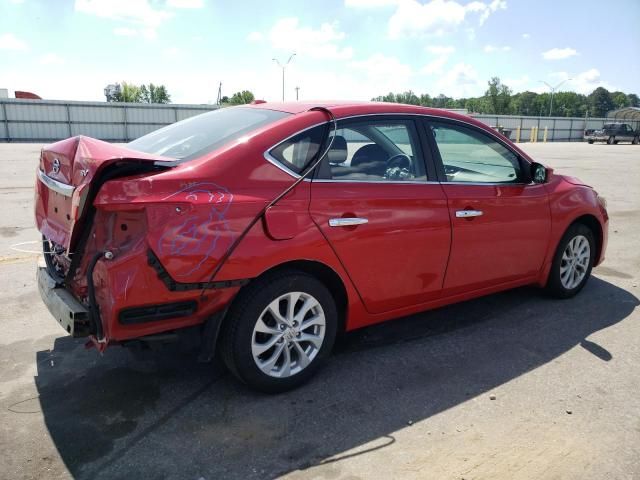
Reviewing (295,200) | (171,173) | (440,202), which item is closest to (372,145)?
(440,202)

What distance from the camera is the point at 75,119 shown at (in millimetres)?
34281

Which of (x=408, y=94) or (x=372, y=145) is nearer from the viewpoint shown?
(x=372, y=145)

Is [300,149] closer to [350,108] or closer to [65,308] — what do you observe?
[350,108]

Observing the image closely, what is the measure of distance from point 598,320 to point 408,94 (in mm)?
102227

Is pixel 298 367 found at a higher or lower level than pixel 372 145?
lower

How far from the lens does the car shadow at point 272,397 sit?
8.73 ft

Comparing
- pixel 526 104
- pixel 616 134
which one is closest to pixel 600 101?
pixel 526 104

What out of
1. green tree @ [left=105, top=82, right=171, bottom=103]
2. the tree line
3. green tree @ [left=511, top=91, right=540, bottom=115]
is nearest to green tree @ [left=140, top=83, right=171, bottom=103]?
green tree @ [left=105, top=82, right=171, bottom=103]

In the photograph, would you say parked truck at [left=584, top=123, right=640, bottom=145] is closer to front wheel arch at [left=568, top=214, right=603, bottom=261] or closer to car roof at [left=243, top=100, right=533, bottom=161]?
front wheel arch at [left=568, top=214, right=603, bottom=261]

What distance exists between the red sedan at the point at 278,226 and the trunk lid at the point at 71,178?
1 centimetres

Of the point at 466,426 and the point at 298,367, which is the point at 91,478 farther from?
the point at 466,426

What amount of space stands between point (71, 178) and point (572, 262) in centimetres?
421

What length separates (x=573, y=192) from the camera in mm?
4723

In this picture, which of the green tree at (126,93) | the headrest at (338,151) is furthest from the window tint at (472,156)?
the green tree at (126,93)
